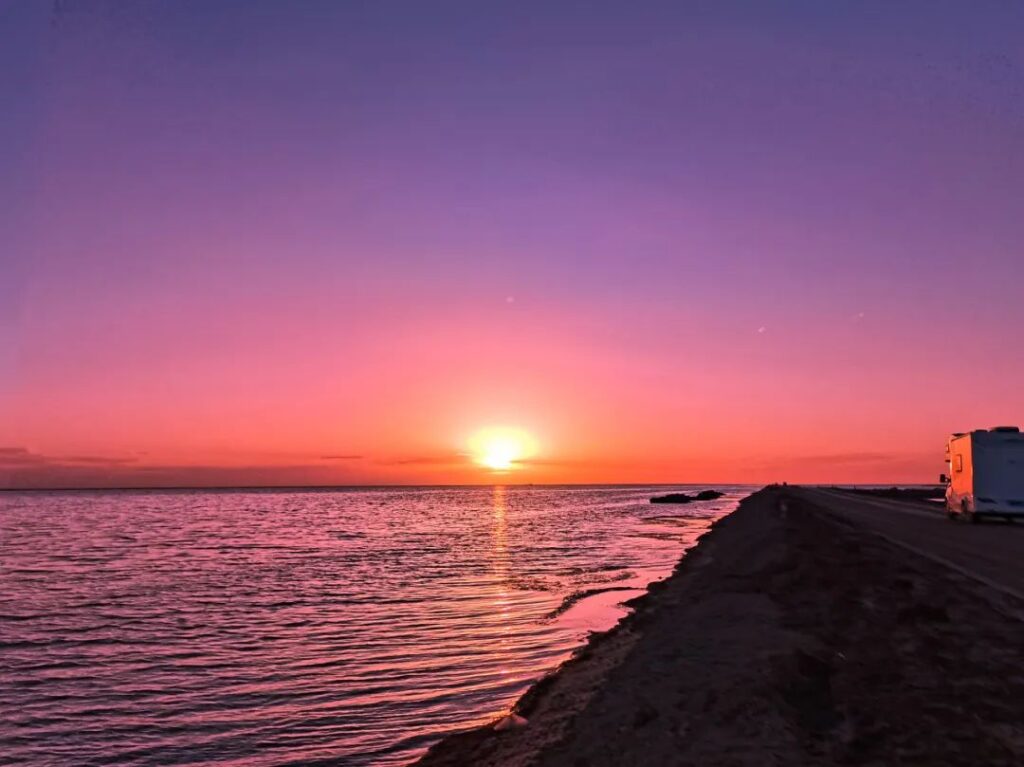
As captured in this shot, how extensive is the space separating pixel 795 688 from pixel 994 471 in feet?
135

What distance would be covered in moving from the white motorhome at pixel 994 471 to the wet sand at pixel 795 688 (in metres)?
28.5

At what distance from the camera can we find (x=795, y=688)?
11.4m

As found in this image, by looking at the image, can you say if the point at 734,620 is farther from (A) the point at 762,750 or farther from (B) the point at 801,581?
(A) the point at 762,750

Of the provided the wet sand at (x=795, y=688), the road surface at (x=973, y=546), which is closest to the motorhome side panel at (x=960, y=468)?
the road surface at (x=973, y=546)

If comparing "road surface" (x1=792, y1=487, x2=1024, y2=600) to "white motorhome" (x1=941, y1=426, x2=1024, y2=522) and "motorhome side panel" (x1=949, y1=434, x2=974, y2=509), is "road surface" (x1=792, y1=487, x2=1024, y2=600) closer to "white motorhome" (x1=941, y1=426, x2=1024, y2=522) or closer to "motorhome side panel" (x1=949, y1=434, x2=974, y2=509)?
"white motorhome" (x1=941, y1=426, x2=1024, y2=522)

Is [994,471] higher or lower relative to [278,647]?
higher

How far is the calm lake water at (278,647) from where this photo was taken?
12.7 m

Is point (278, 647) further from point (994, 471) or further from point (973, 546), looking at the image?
point (994, 471)

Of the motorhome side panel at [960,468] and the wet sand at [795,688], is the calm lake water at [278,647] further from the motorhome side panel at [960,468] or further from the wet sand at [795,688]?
the motorhome side panel at [960,468]

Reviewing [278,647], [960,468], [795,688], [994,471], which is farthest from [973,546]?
Answer: [278,647]

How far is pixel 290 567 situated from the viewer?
1559 inches

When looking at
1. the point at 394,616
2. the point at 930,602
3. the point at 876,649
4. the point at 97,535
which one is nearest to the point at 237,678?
the point at 394,616

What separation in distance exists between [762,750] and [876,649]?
5.65m

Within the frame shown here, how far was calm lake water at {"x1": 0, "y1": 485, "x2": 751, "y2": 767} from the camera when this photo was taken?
12.7 meters
